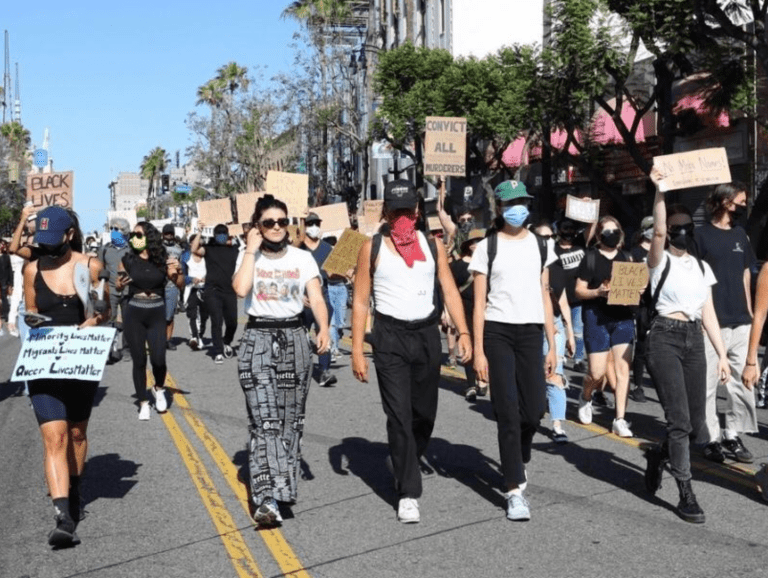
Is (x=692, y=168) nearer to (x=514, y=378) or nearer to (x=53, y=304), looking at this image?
(x=514, y=378)

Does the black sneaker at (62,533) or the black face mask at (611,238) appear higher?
the black face mask at (611,238)

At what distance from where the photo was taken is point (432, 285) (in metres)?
6.91

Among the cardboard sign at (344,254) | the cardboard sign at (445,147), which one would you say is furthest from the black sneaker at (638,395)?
the cardboard sign at (445,147)

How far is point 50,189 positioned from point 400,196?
7177mm

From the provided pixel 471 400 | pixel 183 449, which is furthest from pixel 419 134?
pixel 183 449

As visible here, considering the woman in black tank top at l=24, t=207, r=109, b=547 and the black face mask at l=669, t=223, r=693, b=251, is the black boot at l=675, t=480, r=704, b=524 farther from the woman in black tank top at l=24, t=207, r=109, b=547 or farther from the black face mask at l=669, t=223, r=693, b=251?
the woman in black tank top at l=24, t=207, r=109, b=547

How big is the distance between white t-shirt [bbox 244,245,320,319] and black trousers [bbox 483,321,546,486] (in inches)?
45.3

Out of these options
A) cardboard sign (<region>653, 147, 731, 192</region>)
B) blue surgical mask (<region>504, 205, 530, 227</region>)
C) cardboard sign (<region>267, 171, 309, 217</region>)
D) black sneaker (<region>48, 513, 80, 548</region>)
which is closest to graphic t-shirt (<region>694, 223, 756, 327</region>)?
cardboard sign (<region>653, 147, 731, 192</region>)

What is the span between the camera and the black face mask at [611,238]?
32.9ft

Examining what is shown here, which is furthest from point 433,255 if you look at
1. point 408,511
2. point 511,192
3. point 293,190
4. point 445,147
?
point 445,147

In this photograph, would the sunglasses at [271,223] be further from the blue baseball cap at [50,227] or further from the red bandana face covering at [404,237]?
the blue baseball cap at [50,227]

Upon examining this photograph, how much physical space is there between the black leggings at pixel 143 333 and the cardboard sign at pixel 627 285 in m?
4.24

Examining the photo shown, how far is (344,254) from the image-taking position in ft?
39.7

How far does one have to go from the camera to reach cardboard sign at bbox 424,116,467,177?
14.5 metres
